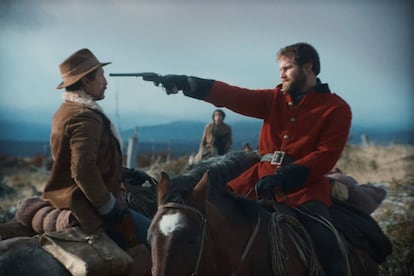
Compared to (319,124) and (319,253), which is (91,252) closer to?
(319,253)

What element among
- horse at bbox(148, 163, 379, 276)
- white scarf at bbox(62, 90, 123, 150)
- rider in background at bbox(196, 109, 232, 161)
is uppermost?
white scarf at bbox(62, 90, 123, 150)

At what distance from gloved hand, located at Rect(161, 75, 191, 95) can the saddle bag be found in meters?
1.16

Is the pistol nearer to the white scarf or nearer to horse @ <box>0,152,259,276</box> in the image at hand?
the white scarf

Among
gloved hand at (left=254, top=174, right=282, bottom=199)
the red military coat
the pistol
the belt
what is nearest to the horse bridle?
gloved hand at (left=254, top=174, right=282, bottom=199)

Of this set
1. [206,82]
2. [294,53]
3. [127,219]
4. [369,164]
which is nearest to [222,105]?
[206,82]

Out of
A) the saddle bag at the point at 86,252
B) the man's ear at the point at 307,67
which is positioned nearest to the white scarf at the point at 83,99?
the saddle bag at the point at 86,252

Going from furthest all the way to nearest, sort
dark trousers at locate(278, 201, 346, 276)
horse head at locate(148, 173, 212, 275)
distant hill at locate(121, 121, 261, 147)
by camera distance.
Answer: distant hill at locate(121, 121, 261, 147) → dark trousers at locate(278, 201, 346, 276) → horse head at locate(148, 173, 212, 275)

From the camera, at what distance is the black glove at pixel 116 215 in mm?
4492

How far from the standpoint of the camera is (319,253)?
4020mm

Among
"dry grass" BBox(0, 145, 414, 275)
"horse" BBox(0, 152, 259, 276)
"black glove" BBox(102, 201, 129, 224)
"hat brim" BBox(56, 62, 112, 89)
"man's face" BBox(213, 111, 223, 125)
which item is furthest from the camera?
"man's face" BBox(213, 111, 223, 125)

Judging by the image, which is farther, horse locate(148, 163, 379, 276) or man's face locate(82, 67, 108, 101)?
man's face locate(82, 67, 108, 101)

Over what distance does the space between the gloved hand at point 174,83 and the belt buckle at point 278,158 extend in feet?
2.67

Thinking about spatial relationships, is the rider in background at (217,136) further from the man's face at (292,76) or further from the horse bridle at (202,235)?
the horse bridle at (202,235)

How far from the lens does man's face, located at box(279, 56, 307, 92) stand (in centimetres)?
455
